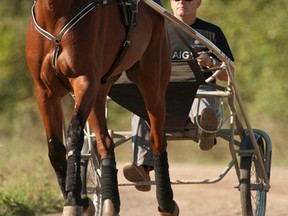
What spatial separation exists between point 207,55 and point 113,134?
93cm

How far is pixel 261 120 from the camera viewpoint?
646 inches

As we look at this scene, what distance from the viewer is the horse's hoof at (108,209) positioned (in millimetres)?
7059

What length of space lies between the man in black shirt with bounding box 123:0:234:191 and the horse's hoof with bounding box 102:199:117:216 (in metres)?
1.10

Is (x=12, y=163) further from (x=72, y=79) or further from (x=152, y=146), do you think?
(x=72, y=79)

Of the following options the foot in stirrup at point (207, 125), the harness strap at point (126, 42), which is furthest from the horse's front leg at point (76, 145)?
the foot in stirrup at point (207, 125)

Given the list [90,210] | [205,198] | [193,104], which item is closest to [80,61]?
[90,210]

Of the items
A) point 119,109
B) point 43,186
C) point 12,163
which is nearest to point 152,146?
point 43,186

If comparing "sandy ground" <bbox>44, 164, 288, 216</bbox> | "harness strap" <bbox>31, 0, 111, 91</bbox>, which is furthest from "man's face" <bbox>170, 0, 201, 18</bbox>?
"harness strap" <bbox>31, 0, 111, 91</bbox>

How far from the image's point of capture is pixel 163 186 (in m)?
8.09

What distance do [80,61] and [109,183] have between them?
0.97 meters

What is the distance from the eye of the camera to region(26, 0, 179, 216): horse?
6543mm

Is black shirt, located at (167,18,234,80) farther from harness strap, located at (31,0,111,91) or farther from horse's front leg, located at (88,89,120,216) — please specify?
harness strap, located at (31,0,111,91)

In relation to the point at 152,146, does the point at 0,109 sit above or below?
below

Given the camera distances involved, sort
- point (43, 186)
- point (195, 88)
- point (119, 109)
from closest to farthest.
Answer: point (195, 88)
point (43, 186)
point (119, 109)
